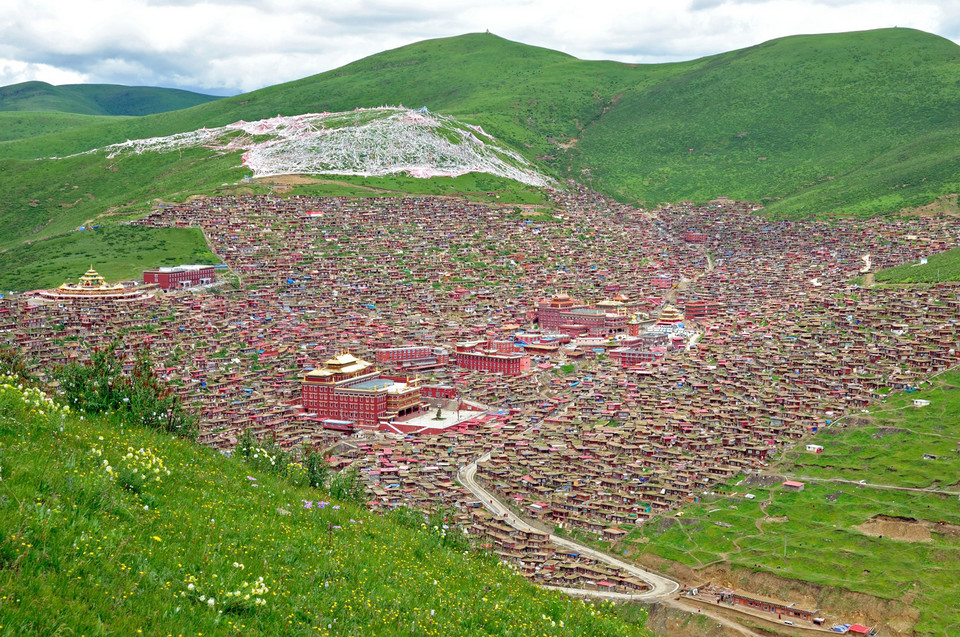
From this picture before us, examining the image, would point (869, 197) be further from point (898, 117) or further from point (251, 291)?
point (251, 291)

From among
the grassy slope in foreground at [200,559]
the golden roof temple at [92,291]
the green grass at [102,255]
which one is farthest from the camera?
the green grass at [102,255]

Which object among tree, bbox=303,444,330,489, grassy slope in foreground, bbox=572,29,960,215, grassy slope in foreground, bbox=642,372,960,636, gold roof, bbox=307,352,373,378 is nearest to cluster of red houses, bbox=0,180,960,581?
gold roof, bbox=307,352,373,378

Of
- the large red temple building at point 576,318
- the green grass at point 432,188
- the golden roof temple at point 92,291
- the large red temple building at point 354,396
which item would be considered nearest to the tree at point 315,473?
the large red temple building at point 354,396

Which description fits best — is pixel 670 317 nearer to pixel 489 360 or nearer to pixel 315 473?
pixel 489 360

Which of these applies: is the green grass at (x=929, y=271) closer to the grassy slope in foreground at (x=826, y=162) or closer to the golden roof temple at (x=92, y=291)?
the grassy slope in foreground at (x=826, y=162)

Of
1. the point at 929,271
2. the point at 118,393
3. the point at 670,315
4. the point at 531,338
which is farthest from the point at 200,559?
the point at 929,271

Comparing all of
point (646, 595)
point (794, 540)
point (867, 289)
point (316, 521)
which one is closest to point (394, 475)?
point (646, 595)

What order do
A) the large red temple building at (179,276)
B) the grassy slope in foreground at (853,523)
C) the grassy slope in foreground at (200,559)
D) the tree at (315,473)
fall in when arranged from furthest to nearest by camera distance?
the large red temple building at (179,276) < the grassy slope in foreground at (853,523) < the tree at (315,473) < the grassy slope in foreground at (200,559)
